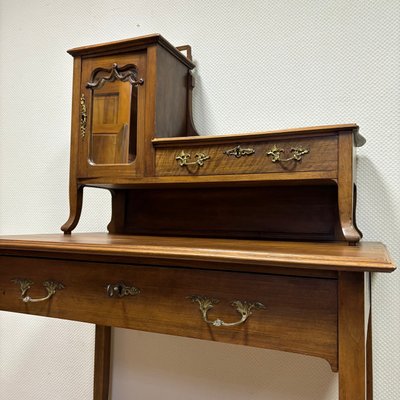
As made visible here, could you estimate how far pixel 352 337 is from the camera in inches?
24.4

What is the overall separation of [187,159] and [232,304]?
1.39 ft

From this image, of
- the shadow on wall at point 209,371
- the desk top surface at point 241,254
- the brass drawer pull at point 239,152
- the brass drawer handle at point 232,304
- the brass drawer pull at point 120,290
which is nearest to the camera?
the desk top surface at point 241,254

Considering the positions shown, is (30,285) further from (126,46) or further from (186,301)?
(126,46)

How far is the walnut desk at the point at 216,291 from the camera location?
2.05 feet

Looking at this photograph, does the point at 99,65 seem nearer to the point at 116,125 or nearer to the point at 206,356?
the point at 116,125

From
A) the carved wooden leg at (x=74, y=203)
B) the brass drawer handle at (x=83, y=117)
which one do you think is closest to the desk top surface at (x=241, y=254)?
the carved wooden leg at (x=74, y=203)

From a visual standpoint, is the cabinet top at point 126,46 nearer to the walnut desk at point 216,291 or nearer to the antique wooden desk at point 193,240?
the antique wooden desk at point 193,240

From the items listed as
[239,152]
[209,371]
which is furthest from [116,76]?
[209,371]

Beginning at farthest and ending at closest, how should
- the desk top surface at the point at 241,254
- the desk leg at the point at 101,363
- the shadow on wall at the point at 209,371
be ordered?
the desk leg at the point at 101,363, the shadow on wall at the point at 209,371, the desk top surface at the point at 241,254

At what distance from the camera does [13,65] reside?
1700 mm

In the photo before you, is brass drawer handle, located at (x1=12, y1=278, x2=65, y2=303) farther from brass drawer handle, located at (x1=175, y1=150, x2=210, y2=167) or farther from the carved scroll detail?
the carved scroll detail

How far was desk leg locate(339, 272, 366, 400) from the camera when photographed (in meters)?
0.61

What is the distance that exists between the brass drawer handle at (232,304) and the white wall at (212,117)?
57 cm

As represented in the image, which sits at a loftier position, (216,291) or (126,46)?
(126,46)
